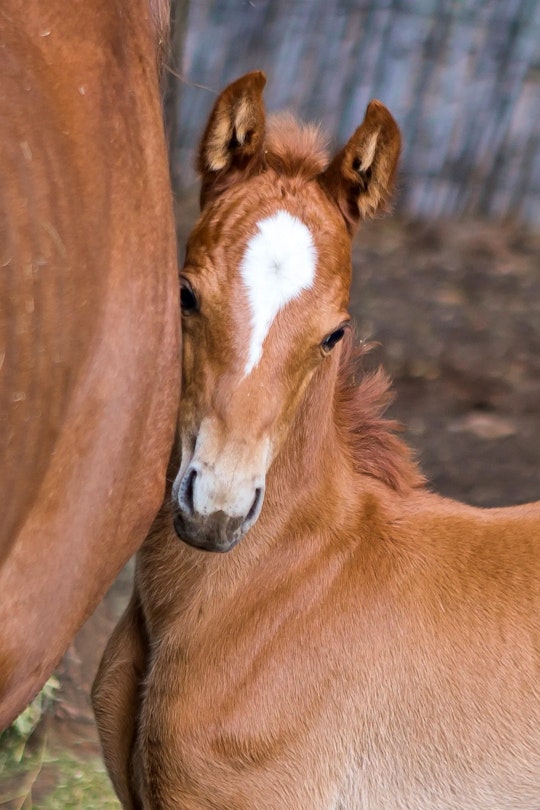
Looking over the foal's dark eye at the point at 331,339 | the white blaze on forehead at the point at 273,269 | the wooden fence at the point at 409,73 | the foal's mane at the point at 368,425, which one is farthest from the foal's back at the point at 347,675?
the wooden fence at the point at 409,73

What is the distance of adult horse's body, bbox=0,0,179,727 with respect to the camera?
3.14 feet

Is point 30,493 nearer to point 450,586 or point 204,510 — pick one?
point 204,510

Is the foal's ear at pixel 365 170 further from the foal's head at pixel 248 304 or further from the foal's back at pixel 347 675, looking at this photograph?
the foal's back at pixel 347 675

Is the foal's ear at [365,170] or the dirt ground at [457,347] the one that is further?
the dirt ground at [457,347]

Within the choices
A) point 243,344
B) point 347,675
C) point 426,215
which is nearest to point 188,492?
point 243,344

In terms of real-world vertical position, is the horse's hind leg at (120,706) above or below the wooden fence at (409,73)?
below

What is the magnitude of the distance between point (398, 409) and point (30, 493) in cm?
232

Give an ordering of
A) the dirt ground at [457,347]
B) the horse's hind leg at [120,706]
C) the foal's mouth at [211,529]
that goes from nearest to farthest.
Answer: the foal's mouth at [211,529]
the horse's hind leg at [120,706]
the dirt ground at [457,347]

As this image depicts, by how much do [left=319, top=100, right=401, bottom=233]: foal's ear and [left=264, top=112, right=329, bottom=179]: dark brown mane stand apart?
0.05 m

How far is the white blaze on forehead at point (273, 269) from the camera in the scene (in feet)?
5.38

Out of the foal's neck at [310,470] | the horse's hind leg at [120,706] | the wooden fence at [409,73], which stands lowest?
the horse's hind leg at [120,706]

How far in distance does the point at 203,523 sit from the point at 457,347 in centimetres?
174

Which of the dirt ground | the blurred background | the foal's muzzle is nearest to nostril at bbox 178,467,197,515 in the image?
the foal's muzzle

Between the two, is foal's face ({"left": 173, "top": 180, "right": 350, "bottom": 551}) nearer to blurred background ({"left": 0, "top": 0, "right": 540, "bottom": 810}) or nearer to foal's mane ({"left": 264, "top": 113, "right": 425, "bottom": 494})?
foal's mane ({"left": 264, "top": 113, "right": 425, "bottom": 494})
